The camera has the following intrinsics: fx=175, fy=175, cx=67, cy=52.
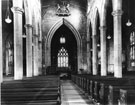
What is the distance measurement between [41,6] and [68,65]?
11.8 m

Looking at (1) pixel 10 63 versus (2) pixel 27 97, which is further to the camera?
(1) pixel 10 63

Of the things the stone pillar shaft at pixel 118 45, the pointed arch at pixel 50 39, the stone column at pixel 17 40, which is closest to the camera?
the stone column at pixel 17 40

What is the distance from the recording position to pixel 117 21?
13.8 meters

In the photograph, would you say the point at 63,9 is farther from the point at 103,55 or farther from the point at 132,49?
the point at 103,55

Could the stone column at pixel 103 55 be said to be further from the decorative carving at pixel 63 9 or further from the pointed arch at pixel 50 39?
the pointed arch at pixel 50 39

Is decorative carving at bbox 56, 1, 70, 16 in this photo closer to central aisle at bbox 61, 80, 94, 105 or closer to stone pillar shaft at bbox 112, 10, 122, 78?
stone pillar shaft at bbox 112, 10, 122, 78

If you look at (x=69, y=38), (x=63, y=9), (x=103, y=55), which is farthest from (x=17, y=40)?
(x=69, y=38)

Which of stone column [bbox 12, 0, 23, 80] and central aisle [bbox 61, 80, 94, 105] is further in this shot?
stone column [bbox 12, 0, 23, 80]

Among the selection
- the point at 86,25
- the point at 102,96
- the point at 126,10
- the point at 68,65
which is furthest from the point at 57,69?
the point at 102,96

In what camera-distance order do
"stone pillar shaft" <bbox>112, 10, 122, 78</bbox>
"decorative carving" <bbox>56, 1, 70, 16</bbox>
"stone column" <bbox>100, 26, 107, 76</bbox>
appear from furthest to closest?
"decorative carving" <bbox>56, 1, 70, 16</bbox> → "stone column" <bbox>100, 26, 107, 76</bbox> → "stone pillar shaft" <bbox>112, 10, 122, 78</bbox>

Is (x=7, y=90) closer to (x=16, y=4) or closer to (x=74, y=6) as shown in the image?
(x=16, y=4)

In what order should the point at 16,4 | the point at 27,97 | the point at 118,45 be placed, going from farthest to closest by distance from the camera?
1. the point at 118,45
2. the point at 16,4
3. the point at 27,97

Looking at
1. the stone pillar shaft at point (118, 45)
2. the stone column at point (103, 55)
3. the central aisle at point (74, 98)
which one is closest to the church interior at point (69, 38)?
the stone column at point (103, 55)

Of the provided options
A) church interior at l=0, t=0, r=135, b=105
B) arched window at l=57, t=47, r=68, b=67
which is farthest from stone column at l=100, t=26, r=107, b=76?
arched window at l=57, t=47, r=68, b=67
